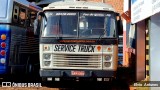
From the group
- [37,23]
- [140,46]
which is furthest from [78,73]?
[140,46]

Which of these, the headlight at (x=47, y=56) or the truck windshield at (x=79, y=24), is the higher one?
the truck windshield at (x=79, y=24)

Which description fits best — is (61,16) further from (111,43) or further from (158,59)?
(158,59)

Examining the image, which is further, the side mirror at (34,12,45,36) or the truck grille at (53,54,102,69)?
the side mirror at (34,12,45,36)

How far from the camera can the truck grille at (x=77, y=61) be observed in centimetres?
1111

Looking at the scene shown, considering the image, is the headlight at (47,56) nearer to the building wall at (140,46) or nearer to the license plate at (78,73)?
the license plate at (78,73)

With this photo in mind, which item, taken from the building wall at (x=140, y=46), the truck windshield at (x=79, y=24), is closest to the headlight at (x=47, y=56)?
the truck windshield at (x=79, y=24)

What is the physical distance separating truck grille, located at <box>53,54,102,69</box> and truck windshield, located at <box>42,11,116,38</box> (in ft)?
2.28

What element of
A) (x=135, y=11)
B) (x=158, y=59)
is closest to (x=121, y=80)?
(x=135, y=11)

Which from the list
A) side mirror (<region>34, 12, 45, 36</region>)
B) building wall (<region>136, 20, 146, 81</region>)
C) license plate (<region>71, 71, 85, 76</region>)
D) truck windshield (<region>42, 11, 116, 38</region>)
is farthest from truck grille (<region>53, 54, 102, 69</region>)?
building wall (<region>136, 20, 146, 81</region>)

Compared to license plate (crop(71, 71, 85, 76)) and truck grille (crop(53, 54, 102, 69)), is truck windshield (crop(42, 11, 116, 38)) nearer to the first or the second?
truck grille (crop(53, 54, 102, 69))

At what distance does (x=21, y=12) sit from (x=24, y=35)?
0.97m

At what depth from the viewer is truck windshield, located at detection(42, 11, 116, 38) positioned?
11352 millimetres

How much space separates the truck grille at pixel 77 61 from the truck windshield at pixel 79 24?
2.28ft

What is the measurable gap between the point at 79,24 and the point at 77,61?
1.28 m
